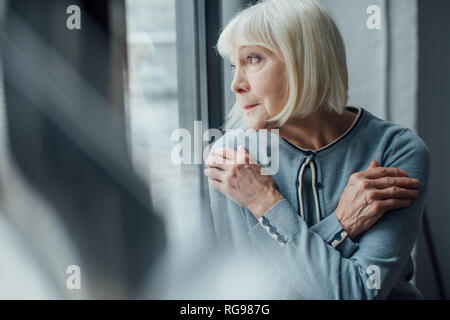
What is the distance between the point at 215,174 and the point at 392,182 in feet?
0.96

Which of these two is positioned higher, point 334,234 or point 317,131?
point 317,131

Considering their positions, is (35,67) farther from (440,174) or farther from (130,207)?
(440,174)

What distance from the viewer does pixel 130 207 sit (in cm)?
63

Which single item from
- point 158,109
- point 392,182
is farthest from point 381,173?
point 158,109

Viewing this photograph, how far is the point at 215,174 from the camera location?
2.16ft

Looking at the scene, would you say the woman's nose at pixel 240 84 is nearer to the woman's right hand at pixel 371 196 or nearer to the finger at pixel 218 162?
the finger at pixel 218 162

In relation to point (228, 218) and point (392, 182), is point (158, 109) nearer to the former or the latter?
point (228, 218)

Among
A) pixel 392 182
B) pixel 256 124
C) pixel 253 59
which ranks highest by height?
pixel 253 59

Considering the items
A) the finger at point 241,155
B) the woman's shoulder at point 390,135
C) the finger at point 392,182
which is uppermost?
the woman's shoulder at point 390,135

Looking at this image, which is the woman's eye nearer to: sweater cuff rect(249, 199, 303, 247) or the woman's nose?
the woman's nose

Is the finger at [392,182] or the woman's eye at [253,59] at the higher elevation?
the woman's eye at [253,59]

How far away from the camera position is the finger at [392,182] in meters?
0.62

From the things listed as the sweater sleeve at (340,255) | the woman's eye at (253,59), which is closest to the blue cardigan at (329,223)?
the sweater sleeve at (340,255)
